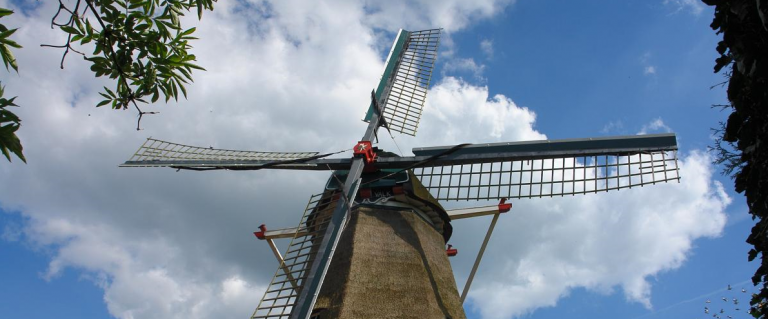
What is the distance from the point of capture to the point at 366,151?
13570mm

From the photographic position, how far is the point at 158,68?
3.98 meters

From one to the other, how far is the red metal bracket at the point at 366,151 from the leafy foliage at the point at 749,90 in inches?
388

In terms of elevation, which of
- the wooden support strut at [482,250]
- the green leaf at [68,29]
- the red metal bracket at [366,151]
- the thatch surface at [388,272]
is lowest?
the green leaf at [68,29]

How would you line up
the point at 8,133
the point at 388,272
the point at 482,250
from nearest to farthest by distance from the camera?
the point at 8,133 < the point at 388,272 < the point at 482,250

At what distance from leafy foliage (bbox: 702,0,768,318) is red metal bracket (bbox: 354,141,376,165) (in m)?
9.87

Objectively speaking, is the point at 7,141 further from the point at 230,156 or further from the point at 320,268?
the point at 230,156

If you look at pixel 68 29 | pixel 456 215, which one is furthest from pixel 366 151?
pixel 68 29

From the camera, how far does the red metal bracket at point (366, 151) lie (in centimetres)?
1349

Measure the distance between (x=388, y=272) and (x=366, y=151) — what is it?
3.18 m

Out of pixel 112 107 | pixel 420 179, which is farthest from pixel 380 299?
pixel 112 107

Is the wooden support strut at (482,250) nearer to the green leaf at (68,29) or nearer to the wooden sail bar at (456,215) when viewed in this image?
the wooden sail bar at (456,215)

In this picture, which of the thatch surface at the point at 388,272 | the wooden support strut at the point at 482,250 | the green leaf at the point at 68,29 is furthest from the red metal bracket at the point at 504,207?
the green leaf at the point at 68,29

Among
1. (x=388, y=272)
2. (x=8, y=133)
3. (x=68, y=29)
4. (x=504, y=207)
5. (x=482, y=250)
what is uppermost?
(x=504, y=207)

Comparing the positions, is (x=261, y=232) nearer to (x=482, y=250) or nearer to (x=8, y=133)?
(x=482, y=250)
